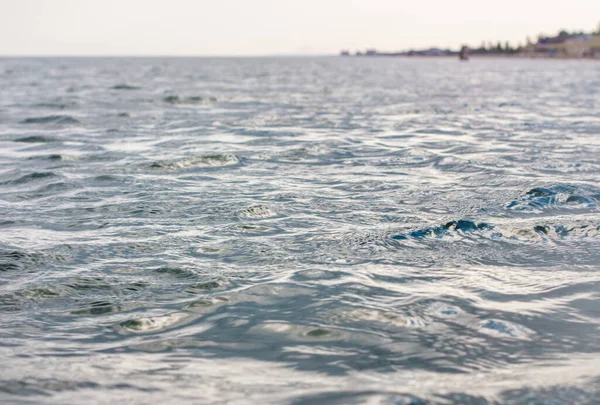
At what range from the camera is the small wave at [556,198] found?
9.01 meters

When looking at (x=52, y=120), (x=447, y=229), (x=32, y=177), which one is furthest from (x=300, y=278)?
(x=52, y=120)

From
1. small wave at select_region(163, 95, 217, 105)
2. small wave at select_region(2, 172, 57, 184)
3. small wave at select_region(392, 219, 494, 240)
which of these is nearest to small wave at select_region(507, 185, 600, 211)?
small wave at select_region(392, 219, 494, 240)

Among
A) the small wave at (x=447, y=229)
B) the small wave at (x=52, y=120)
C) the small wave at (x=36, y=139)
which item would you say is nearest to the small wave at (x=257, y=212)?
the small wave at (x=447, y=229)

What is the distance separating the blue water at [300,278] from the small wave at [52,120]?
7.16 meters

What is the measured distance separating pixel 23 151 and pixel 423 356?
12.5m

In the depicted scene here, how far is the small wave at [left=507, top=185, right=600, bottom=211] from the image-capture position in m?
9.01

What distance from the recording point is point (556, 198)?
30.9 ft

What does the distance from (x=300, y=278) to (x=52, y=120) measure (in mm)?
17488

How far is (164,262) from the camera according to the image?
6.64 meters

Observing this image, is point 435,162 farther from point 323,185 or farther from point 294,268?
point 294,268

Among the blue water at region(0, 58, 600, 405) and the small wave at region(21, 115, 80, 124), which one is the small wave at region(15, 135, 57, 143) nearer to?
the blue water at region(0, 58, 600, 405)

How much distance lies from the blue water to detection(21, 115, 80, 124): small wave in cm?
716

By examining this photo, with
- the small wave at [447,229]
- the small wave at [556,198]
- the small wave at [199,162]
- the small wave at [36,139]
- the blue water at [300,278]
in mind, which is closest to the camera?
the blue water at [300,278]

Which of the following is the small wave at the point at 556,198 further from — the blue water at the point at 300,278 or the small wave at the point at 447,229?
the small wave at the point at 447,229
